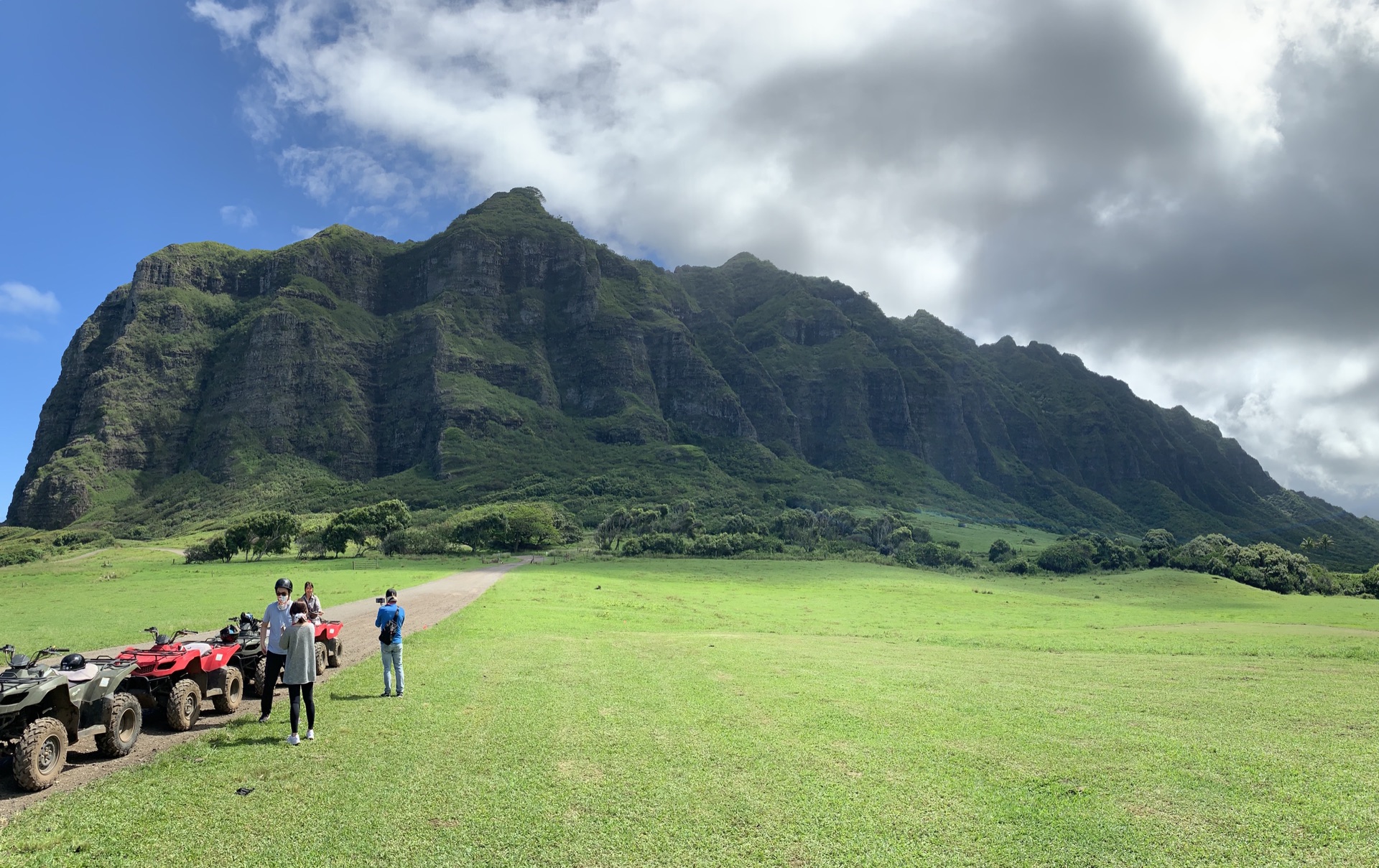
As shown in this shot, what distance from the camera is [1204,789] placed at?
10.8 m

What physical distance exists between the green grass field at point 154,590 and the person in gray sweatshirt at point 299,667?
57.3 feet

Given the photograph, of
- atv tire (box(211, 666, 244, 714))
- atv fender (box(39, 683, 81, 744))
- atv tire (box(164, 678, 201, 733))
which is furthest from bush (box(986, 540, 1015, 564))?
atv fender (box(39, 683, 81, 744))

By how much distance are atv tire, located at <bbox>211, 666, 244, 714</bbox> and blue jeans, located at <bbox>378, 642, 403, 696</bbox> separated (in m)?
3.26

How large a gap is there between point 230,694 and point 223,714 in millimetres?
581

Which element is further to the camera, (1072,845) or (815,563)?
(815,563)

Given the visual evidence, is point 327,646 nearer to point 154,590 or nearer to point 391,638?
point 391,638

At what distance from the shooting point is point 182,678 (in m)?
14.4

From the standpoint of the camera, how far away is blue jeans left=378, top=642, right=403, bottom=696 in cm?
1702

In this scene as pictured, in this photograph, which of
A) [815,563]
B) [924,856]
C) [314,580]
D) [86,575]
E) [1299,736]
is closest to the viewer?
[924,856]

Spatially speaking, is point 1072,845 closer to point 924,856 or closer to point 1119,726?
point 924,856

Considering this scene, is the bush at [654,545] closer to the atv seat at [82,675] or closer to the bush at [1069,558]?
the bush at [1069,558]

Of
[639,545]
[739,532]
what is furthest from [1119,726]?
[739,532]

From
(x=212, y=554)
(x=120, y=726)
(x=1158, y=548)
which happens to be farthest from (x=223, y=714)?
(x=1158, y=548)

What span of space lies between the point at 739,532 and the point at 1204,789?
122 metres
